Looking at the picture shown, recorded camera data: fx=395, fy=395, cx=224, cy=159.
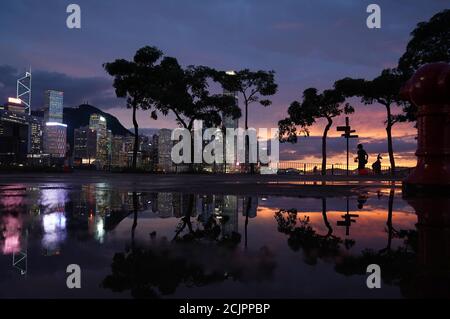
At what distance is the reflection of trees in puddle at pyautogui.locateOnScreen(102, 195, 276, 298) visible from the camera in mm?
1986

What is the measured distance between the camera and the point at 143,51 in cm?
3047

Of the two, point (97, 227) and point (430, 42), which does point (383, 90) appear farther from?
point (97, 227)

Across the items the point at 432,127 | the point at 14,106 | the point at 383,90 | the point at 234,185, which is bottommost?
the point at 234,185

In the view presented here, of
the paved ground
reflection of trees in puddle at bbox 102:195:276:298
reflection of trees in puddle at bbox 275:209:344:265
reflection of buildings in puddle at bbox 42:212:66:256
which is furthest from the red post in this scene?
reflection of buildings in puddle at bbox 42:212:66:256

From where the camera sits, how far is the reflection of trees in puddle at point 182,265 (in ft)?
6.52

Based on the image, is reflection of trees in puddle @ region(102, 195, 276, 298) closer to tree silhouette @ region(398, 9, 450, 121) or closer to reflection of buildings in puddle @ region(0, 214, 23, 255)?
reflection of buildings in puddle @ region(0, 214, 23, 255)

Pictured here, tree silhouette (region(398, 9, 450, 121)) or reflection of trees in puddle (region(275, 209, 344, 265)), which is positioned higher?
tree silhouette (region(398, 9, 450, 121))


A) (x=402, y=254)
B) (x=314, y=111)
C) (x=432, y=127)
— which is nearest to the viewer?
(x=402, y=254)

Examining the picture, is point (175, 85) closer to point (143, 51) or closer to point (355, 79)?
point (143, 51)

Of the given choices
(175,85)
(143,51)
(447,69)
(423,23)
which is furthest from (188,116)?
(447,69)

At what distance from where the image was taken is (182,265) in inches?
91.8

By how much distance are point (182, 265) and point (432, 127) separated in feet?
20.5

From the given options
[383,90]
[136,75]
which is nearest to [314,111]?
[383,90]

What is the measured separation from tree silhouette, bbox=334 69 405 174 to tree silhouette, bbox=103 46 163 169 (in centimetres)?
1667
